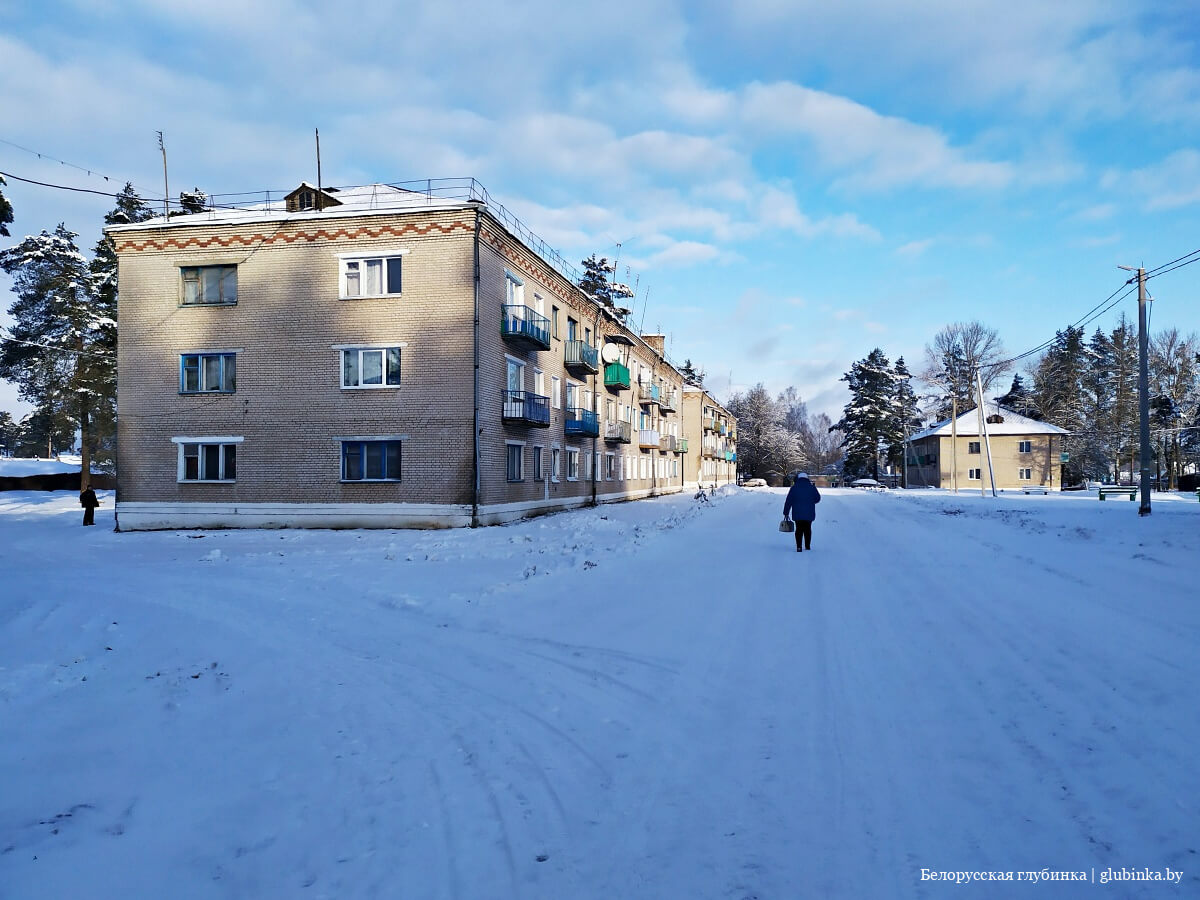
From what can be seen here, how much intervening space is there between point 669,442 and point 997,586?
4598cm

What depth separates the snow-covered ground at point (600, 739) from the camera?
343 cm

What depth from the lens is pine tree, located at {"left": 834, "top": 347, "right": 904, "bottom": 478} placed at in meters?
83.1

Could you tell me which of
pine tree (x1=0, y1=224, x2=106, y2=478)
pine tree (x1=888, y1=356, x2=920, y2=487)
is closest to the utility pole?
pine tree (x1=0, y1=224, x2=106, y2=478)

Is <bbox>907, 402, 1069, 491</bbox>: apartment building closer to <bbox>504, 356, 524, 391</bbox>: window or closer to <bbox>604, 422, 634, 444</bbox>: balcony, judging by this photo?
<bbox>604, 422, 634, 444</bbox>: balcony

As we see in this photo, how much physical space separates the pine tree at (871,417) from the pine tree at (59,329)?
7290 centimetres

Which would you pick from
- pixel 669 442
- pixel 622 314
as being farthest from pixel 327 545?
pixel 669 442

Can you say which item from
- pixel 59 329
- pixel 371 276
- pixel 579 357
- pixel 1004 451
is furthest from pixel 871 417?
pixel 59 329

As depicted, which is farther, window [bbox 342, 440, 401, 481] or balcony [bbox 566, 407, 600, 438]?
balcony [bbox 566, 407, 600, 438]

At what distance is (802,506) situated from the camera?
1559cm

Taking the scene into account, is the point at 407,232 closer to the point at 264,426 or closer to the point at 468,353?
the point at 468,353

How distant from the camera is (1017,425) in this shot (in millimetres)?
68125

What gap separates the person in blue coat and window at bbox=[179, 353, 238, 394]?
19.3 meters

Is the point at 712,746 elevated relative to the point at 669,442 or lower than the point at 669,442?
lower

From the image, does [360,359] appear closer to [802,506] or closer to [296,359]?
[296,359]
